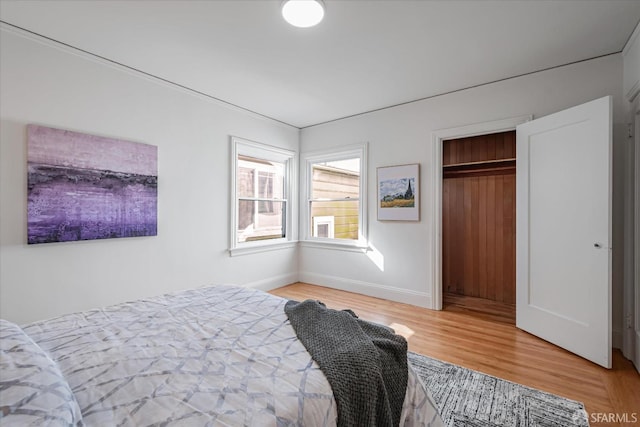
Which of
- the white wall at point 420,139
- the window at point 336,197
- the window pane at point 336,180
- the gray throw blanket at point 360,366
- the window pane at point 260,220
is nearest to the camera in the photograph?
the gray throw blanket at point 360,366

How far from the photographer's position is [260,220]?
448 cm

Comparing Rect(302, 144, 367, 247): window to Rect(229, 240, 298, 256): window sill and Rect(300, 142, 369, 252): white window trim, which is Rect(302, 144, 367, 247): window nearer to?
Rect(300, 142, 369, 252): white window trim

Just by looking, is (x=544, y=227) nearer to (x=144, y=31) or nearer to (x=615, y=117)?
(x=615, y=117)

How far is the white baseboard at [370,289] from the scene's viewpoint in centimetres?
375

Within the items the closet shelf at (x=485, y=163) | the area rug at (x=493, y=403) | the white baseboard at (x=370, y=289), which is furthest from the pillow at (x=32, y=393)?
the closet shelf at (x=485, y=163)

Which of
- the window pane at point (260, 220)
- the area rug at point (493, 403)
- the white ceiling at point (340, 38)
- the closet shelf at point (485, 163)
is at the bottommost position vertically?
the area rug at point (493, 403)

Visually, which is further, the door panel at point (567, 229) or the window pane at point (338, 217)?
the window pane at point (338, 217)

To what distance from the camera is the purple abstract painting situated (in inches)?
93.7

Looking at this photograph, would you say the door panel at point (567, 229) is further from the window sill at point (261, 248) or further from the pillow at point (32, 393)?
the pillow at point (32, 393)

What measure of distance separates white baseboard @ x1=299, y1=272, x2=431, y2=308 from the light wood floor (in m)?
0.13

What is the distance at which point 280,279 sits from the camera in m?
4.68

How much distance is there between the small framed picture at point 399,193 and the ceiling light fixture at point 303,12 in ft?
7.13

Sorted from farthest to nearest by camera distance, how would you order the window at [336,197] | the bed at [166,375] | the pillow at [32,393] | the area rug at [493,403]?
the window at [336,197] < the area rug at [493,403] < the bed at [166,375] < the pillow at [32,393]

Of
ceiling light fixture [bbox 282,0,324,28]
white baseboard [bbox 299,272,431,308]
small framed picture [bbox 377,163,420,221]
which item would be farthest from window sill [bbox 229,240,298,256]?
ceiling light fixture [bbox 282,0,324,28]
